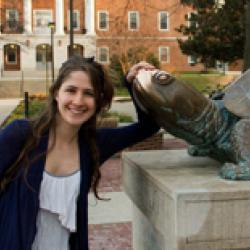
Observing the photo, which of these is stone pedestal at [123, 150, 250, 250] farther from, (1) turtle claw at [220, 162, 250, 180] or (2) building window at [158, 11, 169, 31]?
(2) building window at [158, 11, 169, 31]

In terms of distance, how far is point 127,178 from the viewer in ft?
11.8

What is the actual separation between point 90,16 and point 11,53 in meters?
8.55

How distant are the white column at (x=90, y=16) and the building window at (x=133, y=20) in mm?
3743

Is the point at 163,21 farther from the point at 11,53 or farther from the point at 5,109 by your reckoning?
the point at 5,109

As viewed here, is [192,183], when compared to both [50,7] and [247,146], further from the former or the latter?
[50,7]

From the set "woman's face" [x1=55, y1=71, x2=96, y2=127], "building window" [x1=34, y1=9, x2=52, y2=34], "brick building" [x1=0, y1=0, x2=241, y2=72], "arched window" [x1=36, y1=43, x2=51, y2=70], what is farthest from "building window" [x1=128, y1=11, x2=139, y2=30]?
"woman's face" [x1=55, y1=71, x2=96, y2=127]

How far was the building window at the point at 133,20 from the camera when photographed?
161 feet

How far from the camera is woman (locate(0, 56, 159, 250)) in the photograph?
7.89 feet

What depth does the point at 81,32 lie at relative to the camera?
50875 millimetres

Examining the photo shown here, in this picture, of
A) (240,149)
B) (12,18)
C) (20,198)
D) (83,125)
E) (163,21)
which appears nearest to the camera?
(20,198)

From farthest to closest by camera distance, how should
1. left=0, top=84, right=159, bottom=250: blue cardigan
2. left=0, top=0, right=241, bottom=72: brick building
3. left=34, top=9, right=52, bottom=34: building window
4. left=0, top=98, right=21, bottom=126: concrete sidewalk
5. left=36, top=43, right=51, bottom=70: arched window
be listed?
left=34, top=9, right=52, bottom=34: building window
left=36, top=43, right=51, bottom=70: arched window
left=0, top=0, right=241, bottom=72: brick building
left=0, top=98, right=21, bottom=126: concrete sidewalk
left=0, top=84, right=159, bottom=250: blue cardigan

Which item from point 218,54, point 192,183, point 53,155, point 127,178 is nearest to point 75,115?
point 53,155

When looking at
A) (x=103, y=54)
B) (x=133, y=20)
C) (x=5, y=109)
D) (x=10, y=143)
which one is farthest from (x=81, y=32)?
(x=10, y=143)

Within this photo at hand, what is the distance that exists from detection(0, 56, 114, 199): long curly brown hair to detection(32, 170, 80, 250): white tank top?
142mm
